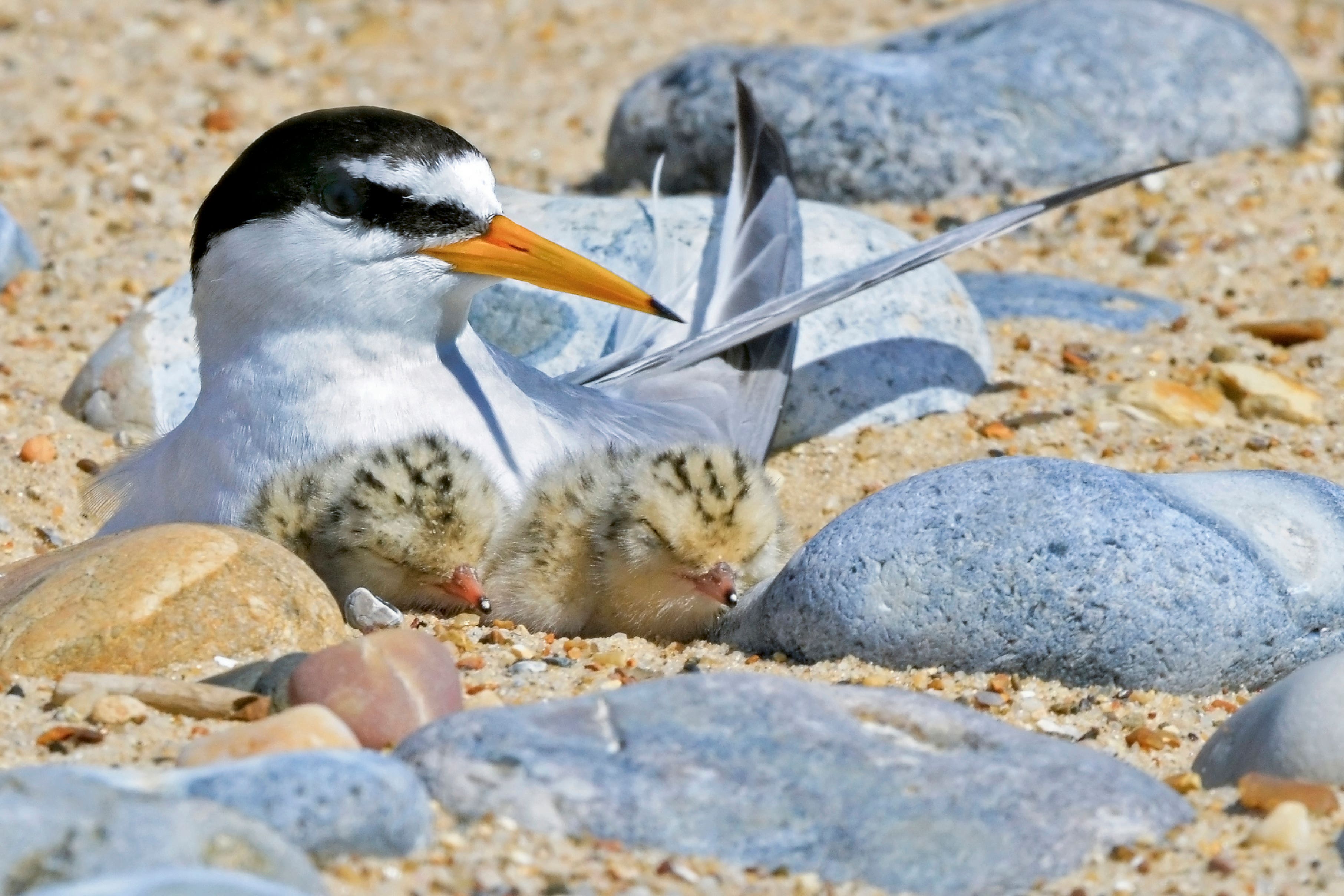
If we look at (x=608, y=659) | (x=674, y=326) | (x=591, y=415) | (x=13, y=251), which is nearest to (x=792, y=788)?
(x=608, y=659)

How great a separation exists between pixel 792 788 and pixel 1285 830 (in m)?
0.68

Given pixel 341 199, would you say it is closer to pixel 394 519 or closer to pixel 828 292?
pixel 394 519

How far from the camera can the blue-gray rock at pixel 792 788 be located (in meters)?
2.38

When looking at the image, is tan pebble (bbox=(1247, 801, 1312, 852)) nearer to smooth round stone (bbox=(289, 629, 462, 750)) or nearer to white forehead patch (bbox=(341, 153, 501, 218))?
smooth round stone (bbox=(289, 629, 462, 750))

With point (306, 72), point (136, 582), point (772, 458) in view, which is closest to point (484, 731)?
point (136, 582)

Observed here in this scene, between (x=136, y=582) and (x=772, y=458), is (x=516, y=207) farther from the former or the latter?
(x=136, y=582)

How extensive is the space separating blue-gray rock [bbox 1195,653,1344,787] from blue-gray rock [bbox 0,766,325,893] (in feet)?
4.59

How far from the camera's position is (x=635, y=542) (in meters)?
3.37

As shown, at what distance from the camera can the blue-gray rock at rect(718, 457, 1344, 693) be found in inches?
129

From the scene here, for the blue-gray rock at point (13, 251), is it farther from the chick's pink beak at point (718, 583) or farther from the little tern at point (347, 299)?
the chick's pink beak at point (718, 583)

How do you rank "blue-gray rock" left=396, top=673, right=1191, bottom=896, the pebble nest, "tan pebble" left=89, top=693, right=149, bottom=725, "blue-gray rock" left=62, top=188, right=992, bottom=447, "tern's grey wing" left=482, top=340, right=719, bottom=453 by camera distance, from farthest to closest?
"blue-gray rock" left=62, top=188, right=992, bottom=447 < "tern's grey wing" left=482, top=340, right=719, bottom=453 < "tan pebble" left=89, top=693, right=149, bottom=725 < the pebble nest < "blue-gray rock" left=396, top=673, right=1191, bottom=896

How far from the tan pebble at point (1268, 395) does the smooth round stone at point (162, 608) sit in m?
2.73

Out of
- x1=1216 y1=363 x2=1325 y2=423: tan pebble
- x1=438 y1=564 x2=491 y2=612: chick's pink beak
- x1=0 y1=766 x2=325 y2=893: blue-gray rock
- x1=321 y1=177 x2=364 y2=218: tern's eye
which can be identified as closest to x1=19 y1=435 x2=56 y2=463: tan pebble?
x1=321 y1=177 x2=364 y2=218: tern's eye

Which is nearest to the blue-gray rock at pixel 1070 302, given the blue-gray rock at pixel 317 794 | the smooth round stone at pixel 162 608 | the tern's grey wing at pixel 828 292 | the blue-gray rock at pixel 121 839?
the tern's grey wing at pixel 828 292
